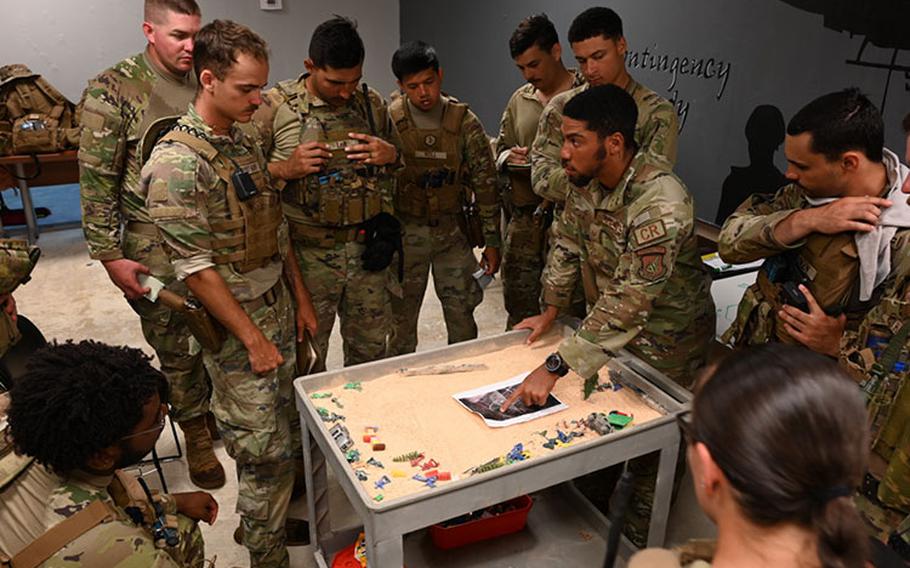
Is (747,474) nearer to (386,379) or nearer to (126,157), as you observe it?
(386,379)

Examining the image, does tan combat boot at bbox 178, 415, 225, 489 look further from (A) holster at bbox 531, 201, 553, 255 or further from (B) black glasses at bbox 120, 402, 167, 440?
(A) holster at bbox 531, 201, 553, 255

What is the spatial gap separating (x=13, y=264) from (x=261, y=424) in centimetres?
107

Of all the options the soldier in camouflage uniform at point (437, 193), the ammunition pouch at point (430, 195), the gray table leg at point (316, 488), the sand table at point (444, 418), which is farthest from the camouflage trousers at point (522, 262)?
the gray table leg at point (316, 488)

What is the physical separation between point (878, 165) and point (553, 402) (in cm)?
107

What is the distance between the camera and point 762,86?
9.70ft

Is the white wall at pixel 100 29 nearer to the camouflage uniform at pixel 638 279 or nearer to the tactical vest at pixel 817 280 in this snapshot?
the camouflage uniform at pixel 638 279

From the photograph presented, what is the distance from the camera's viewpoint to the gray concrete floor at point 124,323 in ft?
8.48

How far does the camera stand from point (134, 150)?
2598 mm

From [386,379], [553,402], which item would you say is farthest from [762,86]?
[386,379]

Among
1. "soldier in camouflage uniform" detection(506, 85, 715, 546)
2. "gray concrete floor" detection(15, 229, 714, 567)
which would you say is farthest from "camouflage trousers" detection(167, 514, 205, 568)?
"soldier in camouflage uniform" detection(506, 85, 715, 546)

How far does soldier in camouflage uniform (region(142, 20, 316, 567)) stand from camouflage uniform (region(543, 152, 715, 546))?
945 mm

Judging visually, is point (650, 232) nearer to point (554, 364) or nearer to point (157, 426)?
point (554, 364)

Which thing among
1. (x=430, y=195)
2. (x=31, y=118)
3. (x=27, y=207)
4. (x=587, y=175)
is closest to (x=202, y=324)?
(x=587, y=175)

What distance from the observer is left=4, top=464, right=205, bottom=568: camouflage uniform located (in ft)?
4.55
